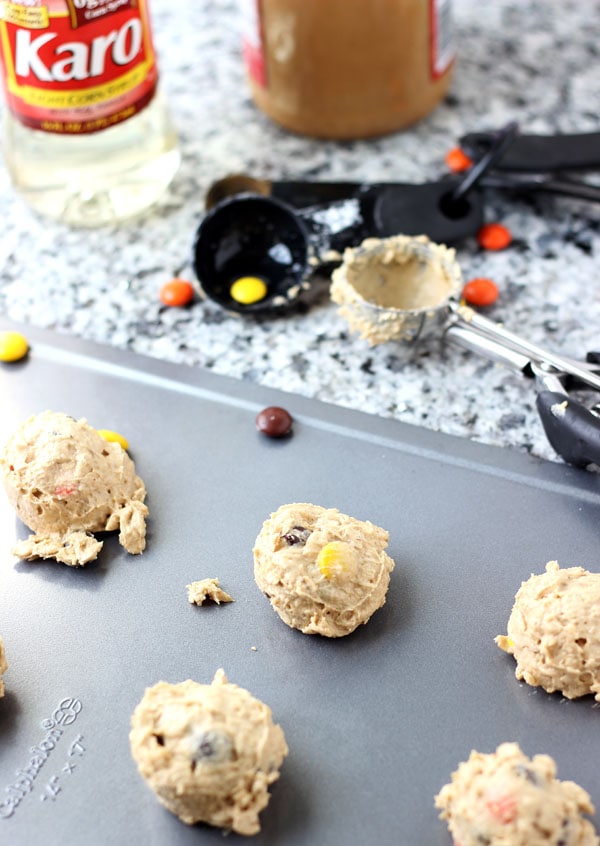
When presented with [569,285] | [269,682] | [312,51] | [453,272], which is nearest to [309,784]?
[269,682]

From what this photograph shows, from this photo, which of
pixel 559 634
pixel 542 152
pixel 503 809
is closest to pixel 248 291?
pixel 542 152

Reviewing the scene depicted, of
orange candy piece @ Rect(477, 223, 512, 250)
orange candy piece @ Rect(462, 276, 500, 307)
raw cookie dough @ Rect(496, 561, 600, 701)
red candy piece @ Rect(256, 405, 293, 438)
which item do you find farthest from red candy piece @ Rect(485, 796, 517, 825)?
orange candy piece @ Rect(477, 223, 512, 250)

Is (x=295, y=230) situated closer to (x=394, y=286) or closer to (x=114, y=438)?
(x=394, y=286)

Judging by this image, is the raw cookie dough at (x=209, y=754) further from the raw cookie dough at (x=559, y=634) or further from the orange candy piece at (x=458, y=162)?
the orange candy piece at (x=458, y=162)

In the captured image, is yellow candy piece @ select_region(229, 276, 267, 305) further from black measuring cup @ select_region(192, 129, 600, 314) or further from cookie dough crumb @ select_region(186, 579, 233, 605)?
cookie dough crumb @ select_region(186, 579, 233, 605)

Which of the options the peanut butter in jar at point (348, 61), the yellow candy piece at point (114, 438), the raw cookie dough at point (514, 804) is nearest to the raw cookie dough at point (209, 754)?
the raw cookie dough at point (514, 804)

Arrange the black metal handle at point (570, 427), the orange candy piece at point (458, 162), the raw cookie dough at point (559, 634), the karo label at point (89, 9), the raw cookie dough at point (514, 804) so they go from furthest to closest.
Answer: the orange candy piece at point (458, 162) → the karo label at point (89, 9) → the black metal handle at point (570, 427) → the raw cookie dough at point (559, 634) → the raw cookie dough at point (514, 804)

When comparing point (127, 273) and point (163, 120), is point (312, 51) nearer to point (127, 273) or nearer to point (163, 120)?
point (163, 120)
